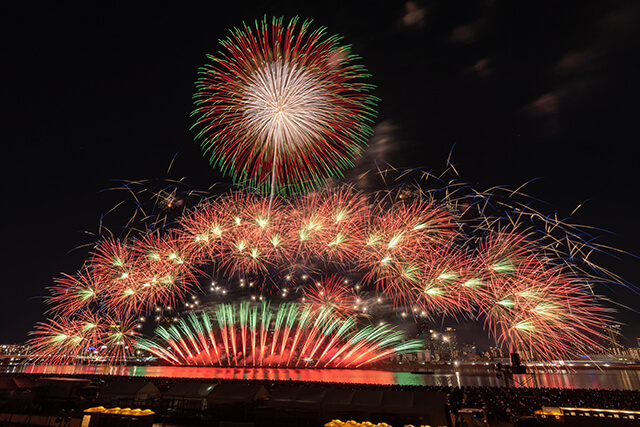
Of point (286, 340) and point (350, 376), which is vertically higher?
point (286, 340)

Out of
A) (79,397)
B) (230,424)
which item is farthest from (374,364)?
(230,424)

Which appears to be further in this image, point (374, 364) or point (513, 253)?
point (374, 364)

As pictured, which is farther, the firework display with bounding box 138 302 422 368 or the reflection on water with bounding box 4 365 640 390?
the firework display with bounding box 138 302 422 368

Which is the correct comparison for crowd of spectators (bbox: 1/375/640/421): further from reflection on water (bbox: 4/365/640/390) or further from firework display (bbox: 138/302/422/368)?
firework display (bbox: 138/302/422/368)

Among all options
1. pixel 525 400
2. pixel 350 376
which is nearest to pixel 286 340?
pixel 350 376

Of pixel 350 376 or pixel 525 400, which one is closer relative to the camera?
pixel 525 400

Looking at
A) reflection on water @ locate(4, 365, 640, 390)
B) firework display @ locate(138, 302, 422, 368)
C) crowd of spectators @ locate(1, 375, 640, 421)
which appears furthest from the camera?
firework display @ locate(138, 302, 422, 368)

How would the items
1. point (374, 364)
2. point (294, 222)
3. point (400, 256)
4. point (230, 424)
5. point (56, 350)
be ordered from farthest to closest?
point (374, 364), point (56, 350), point (294, 222), point (400, 256), point (230, 424)

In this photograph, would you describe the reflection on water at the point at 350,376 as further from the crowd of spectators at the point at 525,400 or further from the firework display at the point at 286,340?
the crowd of spectators at the point at 525,400

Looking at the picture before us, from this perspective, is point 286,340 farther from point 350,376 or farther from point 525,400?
point 525,400

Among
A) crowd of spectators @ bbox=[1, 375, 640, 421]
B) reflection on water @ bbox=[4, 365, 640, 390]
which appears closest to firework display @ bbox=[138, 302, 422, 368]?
reflection on water @ bbox=[4, 365, 640, 390]

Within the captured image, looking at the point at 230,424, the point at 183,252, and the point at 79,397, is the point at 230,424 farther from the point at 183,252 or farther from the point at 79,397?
the point at 183,252
